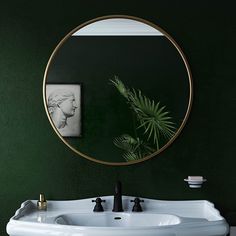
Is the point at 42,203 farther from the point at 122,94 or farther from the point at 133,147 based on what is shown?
the point at 122,94

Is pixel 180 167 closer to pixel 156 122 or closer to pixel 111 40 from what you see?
pixel 156 122

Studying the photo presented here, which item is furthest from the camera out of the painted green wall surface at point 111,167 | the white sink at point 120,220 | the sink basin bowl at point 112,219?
the painted green wall surface at point 111,167

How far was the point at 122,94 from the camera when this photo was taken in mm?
3209

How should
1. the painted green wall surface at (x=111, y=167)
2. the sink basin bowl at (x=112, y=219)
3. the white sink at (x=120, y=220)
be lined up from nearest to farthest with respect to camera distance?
the white sink at (x=120, y=220), the sink basin bowl at (x=112, y=219), the painted green wall surface at (x=111, y=167)

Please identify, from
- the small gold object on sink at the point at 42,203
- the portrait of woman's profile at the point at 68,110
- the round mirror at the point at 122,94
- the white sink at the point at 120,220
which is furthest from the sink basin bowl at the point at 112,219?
the portrait of woman's profile at the point at 68,110

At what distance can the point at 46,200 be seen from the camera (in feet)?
10.6

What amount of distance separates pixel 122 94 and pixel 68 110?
0.36 metres

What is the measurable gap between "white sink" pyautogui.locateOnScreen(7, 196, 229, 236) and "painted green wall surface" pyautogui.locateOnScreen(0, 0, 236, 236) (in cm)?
8

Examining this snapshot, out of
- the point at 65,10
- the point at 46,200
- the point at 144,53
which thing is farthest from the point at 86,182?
the point at 65,10

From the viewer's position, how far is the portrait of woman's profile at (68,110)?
3.21 meters

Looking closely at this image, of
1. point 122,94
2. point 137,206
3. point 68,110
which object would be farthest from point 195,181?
point 68,110

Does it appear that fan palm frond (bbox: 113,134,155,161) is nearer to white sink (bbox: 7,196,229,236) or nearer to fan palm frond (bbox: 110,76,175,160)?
fan palm frond (bbox: 110,76,175,160)

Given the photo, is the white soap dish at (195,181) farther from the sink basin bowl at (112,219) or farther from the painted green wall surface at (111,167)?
the sink basin bowl at (112,219)

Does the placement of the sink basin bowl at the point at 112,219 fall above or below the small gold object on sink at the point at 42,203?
below
